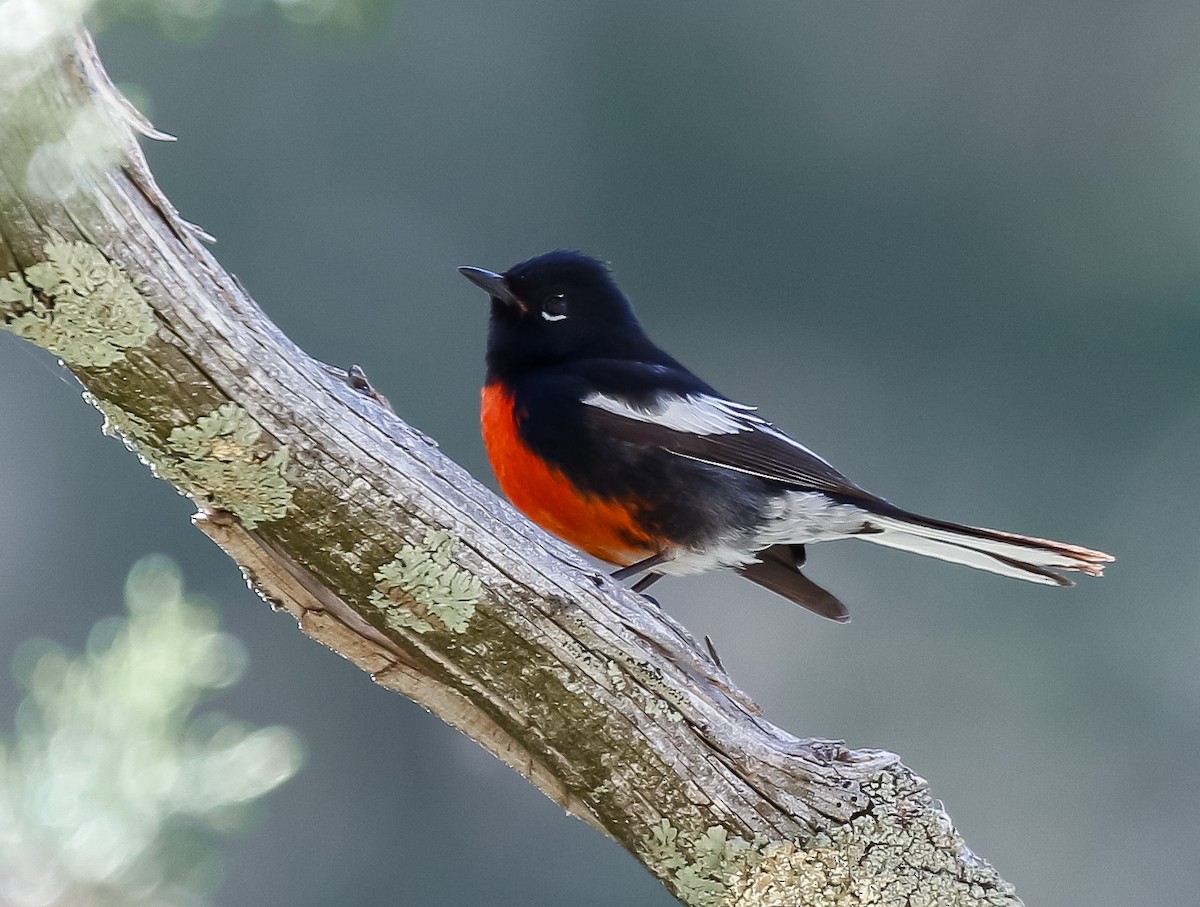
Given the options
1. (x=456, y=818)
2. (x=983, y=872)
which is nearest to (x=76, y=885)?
(x=983, y=872)

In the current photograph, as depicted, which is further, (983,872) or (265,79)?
(265,79)

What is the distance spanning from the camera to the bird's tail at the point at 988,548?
7.61ft

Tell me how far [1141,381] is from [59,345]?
415cm

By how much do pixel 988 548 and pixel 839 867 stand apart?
882 mm

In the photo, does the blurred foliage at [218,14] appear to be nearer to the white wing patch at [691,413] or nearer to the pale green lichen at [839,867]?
the pale green lichen at [839,867]

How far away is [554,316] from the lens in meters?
2.83

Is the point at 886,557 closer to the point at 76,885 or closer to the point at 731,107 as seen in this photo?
the point at 731,107

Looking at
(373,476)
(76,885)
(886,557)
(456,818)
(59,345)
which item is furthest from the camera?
(886,557)

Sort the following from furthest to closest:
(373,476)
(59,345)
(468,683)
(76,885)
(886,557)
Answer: (886,557)
(468,683)
(373,476)
(59,345)
(76,885)

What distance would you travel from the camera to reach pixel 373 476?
1553mm

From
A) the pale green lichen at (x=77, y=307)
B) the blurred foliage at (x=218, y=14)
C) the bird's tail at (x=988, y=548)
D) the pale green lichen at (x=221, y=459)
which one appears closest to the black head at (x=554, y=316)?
the bird's tail at (x=988, y=548)

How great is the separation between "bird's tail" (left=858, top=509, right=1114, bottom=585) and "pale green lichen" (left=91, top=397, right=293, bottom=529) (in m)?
1.43

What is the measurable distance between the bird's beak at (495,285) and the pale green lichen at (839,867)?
4.64 ft

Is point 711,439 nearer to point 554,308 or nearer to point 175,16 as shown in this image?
point 554,308
